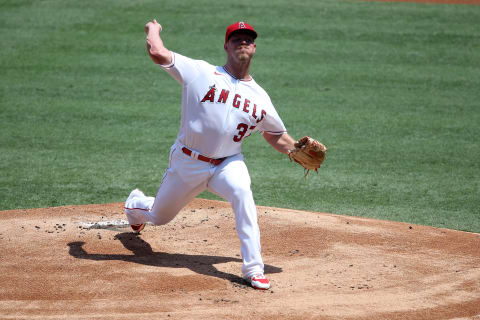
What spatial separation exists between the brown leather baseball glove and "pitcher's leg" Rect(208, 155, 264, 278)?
0.43 metres

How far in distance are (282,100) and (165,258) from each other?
530 cm

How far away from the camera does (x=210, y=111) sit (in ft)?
15.3

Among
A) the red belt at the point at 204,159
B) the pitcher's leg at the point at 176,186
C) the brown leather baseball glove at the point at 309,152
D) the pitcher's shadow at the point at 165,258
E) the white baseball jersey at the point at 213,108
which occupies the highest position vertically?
the white baseball jersey at the point at 213,108

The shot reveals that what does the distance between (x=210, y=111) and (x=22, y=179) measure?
3629 mm

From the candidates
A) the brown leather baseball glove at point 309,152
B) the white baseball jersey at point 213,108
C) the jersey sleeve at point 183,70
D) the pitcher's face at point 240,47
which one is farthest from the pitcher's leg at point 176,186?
the pitcher's face at point 240,47

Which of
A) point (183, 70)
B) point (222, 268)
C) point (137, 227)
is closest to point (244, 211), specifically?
point (222, 268)

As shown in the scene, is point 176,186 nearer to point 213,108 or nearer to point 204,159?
point 204,159

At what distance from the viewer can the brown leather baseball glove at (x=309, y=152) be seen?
477 cm

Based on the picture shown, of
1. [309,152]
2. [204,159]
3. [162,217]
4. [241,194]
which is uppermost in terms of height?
[309,152]

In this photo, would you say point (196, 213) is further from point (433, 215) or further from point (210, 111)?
point (433, 215)

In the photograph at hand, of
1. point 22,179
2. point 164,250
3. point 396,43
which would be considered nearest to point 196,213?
point 164,250

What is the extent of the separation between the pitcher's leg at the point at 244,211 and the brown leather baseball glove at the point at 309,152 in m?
0.43

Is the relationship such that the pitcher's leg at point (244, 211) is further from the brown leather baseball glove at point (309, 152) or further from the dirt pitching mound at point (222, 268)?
the brown leather baseball glove at point (309, 152)

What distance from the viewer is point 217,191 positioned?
482 centimetres
